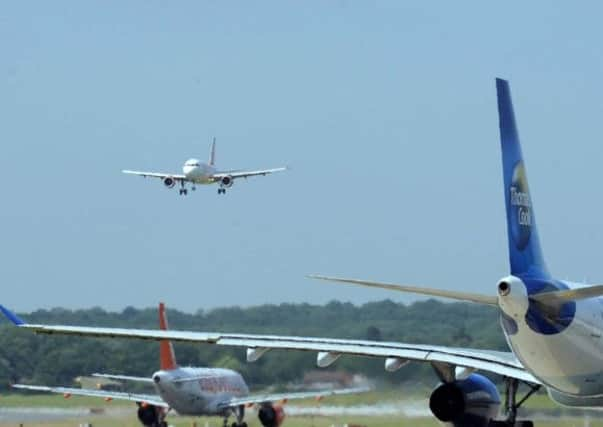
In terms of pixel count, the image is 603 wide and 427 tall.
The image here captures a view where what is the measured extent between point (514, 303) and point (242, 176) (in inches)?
2134

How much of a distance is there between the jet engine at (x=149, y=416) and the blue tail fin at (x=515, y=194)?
3386cm

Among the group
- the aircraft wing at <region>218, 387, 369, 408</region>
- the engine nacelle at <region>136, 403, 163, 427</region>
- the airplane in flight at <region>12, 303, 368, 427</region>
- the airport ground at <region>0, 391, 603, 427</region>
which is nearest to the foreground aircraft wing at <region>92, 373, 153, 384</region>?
the airplane in flight at <region>12, 303, 368, 427</region>

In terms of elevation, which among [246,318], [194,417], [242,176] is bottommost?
[194,417]

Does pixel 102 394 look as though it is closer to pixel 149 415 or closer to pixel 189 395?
pixel 149 415

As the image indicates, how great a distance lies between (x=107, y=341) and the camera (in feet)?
230

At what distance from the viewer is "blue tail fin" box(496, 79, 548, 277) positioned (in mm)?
35000

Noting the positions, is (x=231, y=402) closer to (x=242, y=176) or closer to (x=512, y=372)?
(x=242, y=176)

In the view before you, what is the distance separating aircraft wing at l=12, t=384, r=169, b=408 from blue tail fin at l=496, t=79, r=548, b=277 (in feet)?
109

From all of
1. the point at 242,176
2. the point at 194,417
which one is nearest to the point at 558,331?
the point at 194,417

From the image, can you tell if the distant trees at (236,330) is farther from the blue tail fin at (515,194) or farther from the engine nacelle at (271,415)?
the blue tail fin at (515,194)

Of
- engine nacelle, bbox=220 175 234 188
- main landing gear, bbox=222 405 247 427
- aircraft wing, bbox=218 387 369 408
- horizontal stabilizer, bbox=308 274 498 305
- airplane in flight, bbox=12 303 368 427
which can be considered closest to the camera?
horizontal stabilizer, bbox=308 274 498 305

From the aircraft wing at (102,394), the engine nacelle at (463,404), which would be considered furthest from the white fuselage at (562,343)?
the aircraft wing at (102,394)

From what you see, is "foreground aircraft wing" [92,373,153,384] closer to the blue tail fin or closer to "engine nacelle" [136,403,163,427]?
"engine nacelle" [136,403,163,427]

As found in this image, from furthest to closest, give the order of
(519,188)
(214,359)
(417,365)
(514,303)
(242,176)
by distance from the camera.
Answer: (242,176) < (214,359) < (417,365) < (519,188) < (514,303)
